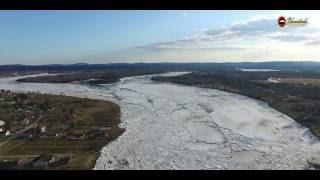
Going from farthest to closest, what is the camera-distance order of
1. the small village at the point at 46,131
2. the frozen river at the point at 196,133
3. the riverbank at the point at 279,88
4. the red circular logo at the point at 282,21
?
1. the riverbank at the point at 279,88
2. the frozen river at the point at 196,133
3. the small village at the point at 46,131
4. the red circular logo at the point at 282,21

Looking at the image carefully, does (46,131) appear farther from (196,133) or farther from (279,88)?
(279,88)

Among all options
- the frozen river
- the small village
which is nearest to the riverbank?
the frozen river

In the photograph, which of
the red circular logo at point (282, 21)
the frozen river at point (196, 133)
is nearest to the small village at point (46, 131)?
the frozen river at point (196, 133)

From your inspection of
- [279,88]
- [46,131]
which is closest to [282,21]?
[46,131]

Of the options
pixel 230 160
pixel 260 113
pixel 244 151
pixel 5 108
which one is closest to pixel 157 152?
pixel 230 160

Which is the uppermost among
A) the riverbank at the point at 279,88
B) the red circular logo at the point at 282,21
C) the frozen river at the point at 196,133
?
the red circular logo at the point at 282,21

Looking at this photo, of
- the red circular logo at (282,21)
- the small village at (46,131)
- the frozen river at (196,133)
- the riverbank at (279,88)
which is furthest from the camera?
the riverbank at (279,88)

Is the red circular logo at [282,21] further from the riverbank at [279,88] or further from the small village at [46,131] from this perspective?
the small village at [46,131]
